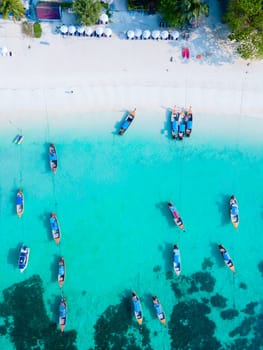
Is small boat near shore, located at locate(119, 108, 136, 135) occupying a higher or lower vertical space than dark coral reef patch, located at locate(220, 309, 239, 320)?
higher

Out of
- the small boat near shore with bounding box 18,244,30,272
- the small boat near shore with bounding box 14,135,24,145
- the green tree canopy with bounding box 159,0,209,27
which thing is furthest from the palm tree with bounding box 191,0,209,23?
the small boat near shore with bounding box 18,244,30,272

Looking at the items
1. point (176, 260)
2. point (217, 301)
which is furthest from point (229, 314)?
→ point (176, 260)

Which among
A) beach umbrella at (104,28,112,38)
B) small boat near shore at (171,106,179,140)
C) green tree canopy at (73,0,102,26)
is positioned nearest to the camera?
green tree canopy at (73,0,102,26)

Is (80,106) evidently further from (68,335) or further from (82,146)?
(68,335)

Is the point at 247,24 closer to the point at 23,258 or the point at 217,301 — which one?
the point at 217,301

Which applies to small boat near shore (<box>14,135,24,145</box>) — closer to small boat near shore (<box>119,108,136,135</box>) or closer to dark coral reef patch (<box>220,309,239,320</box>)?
small boat near shore (<box>119,108,136,135</box>)

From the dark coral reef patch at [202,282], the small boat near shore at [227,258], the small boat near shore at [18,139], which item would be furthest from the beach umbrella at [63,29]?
the dark coral reef patch at [202,282]

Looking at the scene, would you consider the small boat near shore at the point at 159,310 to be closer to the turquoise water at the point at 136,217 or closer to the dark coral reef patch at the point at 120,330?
the turquoise water at the point at 136,217
